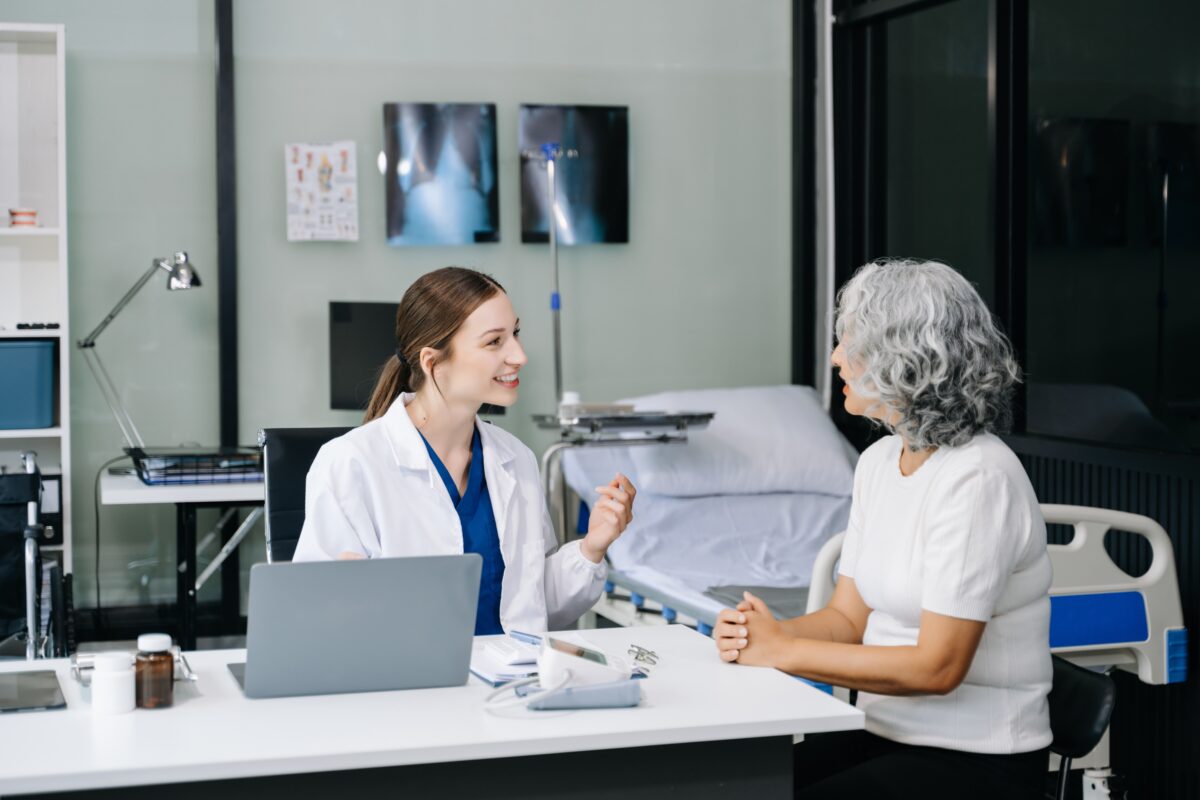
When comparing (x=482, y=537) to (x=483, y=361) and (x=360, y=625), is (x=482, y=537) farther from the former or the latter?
(x=360, y=625)

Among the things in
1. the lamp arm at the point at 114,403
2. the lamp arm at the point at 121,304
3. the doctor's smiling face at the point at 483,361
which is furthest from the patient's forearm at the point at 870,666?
the lamp arm at the point at 114,403

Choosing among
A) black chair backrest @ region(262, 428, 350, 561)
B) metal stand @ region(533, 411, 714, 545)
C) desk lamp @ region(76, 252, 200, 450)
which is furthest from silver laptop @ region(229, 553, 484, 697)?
desk lamp @ region(76, 252, 200, 450)

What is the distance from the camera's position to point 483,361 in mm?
2162

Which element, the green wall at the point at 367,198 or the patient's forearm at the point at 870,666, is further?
the green wall at the point at 367,198

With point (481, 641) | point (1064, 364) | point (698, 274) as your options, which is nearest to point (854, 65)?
point (698, 274)

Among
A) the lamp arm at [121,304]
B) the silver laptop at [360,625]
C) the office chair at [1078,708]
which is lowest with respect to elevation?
the office chair at [1078,708]

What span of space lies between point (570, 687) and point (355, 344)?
111 inches

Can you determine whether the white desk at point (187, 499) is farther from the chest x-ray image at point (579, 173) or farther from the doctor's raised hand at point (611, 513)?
the doctor's raised hand at point (611, 513)

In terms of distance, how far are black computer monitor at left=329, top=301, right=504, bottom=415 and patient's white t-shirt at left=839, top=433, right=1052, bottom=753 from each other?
2503mm

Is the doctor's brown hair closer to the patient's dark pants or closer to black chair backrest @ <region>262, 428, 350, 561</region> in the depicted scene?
black chair backrest @ <region>262, 428, 350, 561</region>

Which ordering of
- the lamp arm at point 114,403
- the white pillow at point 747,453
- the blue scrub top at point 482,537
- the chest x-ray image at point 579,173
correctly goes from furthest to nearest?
the chest x-ray image at point 579,173 → the lamp arm at point 114,403 → the white pillow at point 747,453 → the blue scrub top at point 482,537

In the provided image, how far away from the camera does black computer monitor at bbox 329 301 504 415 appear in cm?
421

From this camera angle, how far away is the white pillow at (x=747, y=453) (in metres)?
3.90

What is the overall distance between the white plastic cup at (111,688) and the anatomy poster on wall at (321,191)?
2.91 meters
